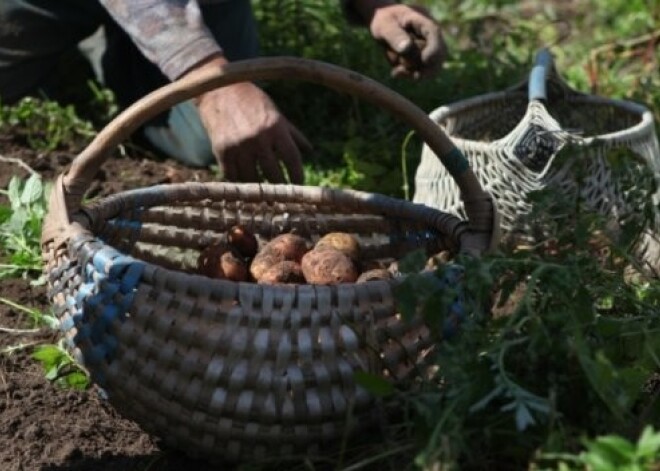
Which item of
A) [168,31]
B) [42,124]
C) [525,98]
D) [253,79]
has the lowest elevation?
[42,124]

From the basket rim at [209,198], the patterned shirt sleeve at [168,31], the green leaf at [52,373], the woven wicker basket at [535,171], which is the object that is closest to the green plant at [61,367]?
the green leaf at [52,373]

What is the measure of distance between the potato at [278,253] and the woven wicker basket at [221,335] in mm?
310

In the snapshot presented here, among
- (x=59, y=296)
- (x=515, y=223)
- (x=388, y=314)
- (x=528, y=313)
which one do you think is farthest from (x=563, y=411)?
(x=515, y=223)

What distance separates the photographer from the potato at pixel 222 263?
90.4 inches

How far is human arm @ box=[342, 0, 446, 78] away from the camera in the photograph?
316cm

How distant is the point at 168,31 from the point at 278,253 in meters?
0.64

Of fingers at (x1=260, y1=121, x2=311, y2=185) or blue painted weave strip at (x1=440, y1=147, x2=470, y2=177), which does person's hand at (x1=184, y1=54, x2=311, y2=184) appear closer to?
fingers at (x1=260, y1=121, x2=311, y2=185)

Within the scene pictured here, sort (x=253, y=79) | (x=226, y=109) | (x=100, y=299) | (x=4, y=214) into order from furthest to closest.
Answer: (x=4, y=214) < (x=226, y=109) < (x=253, y=79) < (x=100, y=299)

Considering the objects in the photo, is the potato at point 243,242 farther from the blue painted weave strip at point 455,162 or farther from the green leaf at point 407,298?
the green leaf at point 407,298

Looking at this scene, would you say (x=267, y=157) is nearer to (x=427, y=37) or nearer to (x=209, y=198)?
(x=209, y=198)

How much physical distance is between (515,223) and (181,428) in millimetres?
1117

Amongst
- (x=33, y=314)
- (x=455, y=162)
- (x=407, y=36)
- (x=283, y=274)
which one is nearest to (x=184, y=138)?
(x=407, y=36)

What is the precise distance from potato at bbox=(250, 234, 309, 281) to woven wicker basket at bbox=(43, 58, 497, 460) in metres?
0.31

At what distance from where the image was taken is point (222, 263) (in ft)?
7.57
